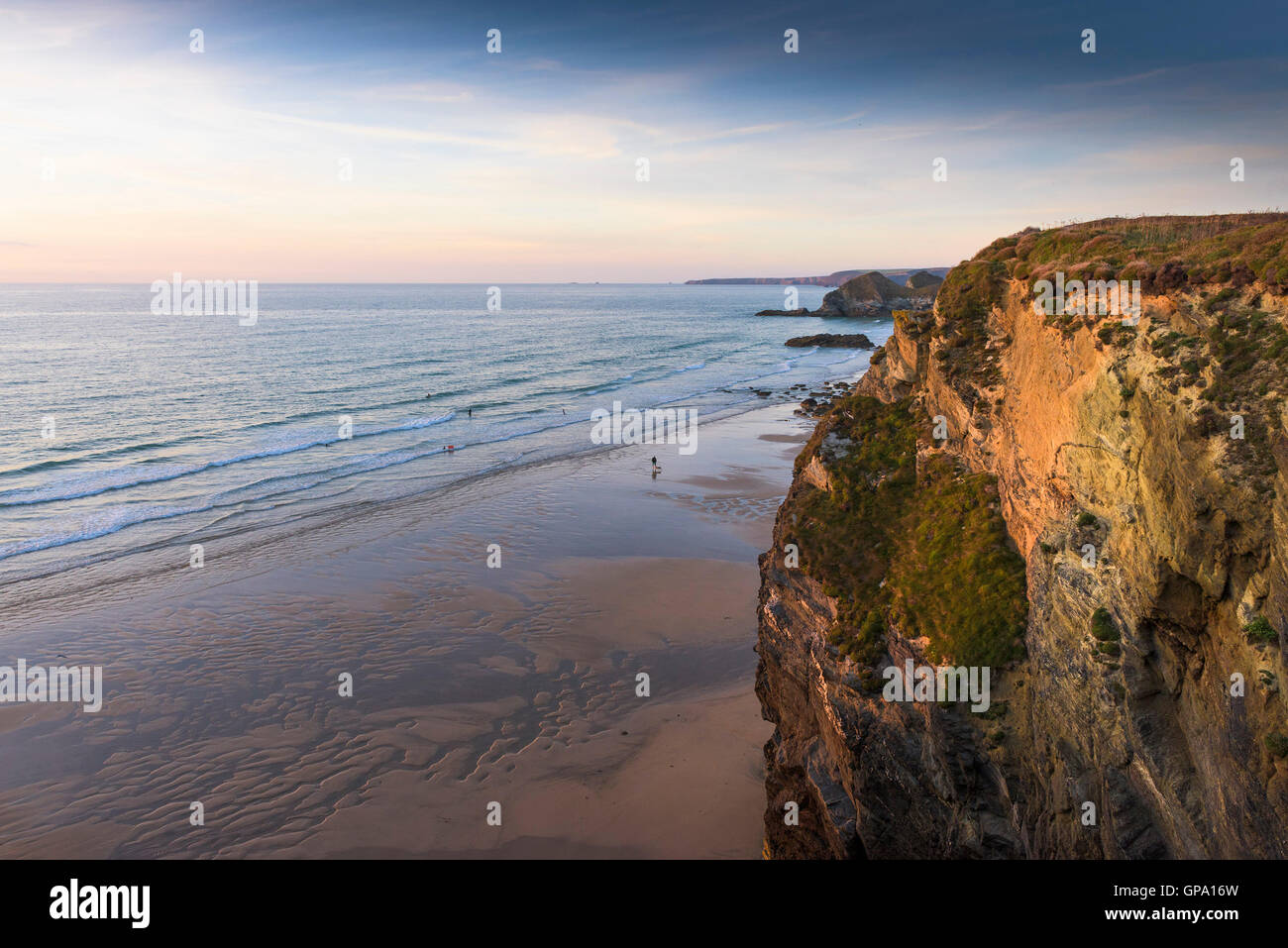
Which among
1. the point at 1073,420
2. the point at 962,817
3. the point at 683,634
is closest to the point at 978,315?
the point at 1073,420

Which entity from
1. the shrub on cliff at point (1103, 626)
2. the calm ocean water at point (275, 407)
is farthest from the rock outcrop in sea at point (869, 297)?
the shrub on cliff at point (1103, 626)

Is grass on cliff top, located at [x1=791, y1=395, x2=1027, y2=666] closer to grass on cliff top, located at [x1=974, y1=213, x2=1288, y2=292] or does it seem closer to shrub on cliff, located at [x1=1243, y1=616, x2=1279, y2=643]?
shrub on cliff, located at [x1=1243, y1=616, x2=1279, y2=643]

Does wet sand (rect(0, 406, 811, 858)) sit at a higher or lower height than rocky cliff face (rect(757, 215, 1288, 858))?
lower

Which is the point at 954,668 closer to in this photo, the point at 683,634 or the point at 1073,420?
the point at 1073,420

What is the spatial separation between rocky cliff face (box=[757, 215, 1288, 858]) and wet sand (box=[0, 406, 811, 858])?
4140 millimetres

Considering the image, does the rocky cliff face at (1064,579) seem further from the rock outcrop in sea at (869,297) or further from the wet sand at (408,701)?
the rock outcrop in sea at (869,297)

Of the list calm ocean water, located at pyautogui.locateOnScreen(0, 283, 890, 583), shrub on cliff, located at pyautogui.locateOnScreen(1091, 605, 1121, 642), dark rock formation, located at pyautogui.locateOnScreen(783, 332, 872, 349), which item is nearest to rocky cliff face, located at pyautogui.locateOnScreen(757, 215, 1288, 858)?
shrub on cliff, located at pyautogui.locateOnScreen(1091, 605, 1121, 642)

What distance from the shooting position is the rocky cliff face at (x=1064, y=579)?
8586mm

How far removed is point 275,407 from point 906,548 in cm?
5833

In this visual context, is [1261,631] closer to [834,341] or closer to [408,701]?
[408,701]

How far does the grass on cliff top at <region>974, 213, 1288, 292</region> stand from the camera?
998 cm

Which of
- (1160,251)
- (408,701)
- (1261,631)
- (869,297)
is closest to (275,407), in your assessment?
(408,701)

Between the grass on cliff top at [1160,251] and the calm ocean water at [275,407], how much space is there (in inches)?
1314

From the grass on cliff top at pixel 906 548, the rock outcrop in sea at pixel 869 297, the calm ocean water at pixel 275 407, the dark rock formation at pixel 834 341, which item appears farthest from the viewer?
the rock outcrop in sea at pixel 869 297
